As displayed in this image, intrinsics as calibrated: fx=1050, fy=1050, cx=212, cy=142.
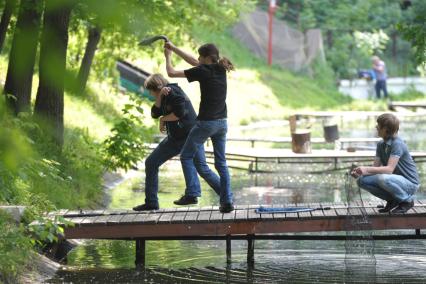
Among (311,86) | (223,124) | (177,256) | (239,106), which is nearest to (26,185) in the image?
(177,256)

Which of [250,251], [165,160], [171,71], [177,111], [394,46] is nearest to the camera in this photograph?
[171,71]

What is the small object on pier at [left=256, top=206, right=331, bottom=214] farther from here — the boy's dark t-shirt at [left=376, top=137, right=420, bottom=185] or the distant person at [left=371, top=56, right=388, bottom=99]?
the distant person at [left=371, top=56, right=388, bottom=99]

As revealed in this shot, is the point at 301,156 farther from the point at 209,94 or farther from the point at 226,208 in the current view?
the point at 209,94

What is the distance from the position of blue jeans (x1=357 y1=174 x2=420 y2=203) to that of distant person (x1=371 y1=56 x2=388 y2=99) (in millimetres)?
31393

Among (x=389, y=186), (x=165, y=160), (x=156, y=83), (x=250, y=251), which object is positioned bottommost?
(x=250, y=251)

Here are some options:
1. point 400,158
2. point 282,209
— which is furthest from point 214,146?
point 400,158

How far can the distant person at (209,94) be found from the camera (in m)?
9.19

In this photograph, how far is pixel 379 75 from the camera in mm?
41062

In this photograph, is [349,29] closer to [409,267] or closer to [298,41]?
[298,41]

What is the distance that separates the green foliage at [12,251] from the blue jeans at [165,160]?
2.06 meters

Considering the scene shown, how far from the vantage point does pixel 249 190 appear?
17.6 metres

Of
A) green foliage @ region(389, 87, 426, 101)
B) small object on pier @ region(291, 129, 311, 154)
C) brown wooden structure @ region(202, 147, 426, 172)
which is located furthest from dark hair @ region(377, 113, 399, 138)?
green foliage @ region(389, 87, 426, 101)

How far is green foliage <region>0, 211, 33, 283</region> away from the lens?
7988mm

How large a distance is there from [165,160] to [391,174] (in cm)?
222
